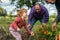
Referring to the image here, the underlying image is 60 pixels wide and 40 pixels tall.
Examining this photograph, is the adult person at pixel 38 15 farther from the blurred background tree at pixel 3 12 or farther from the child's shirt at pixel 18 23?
the blurred background tree at pixel 3 12

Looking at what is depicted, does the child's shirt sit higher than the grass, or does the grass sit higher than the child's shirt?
the child's shirt

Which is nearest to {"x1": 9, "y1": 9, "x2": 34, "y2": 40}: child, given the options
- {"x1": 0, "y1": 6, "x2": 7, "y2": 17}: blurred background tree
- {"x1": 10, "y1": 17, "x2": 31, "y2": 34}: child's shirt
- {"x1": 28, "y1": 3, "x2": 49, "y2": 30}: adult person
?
{"x1": 10, "y1": 17, "x2": 31, "y2": 34}: child's shirt

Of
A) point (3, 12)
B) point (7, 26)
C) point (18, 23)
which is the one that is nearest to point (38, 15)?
point (18, 23)

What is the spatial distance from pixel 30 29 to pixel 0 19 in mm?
603

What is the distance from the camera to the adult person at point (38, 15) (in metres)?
4.56

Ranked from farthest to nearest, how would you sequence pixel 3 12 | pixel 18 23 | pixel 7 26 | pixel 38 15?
1. pixel 3 12
2. pixel 7 26
3. pixel 38 15
4. pixel 18 23

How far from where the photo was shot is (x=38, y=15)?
4.60 meters

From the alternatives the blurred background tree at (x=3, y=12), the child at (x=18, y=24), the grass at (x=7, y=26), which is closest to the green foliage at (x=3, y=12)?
the blurred background tree at (x=3, y=12)

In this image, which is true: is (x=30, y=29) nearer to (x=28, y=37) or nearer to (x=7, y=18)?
(x=28, y=37)

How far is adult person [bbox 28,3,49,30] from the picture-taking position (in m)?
4.56

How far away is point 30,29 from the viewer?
15.1 ft

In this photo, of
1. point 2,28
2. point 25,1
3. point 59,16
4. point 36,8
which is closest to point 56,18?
point 59,16

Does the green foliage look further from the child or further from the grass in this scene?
the child

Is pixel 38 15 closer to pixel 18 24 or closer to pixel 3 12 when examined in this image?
pixel 18 24
